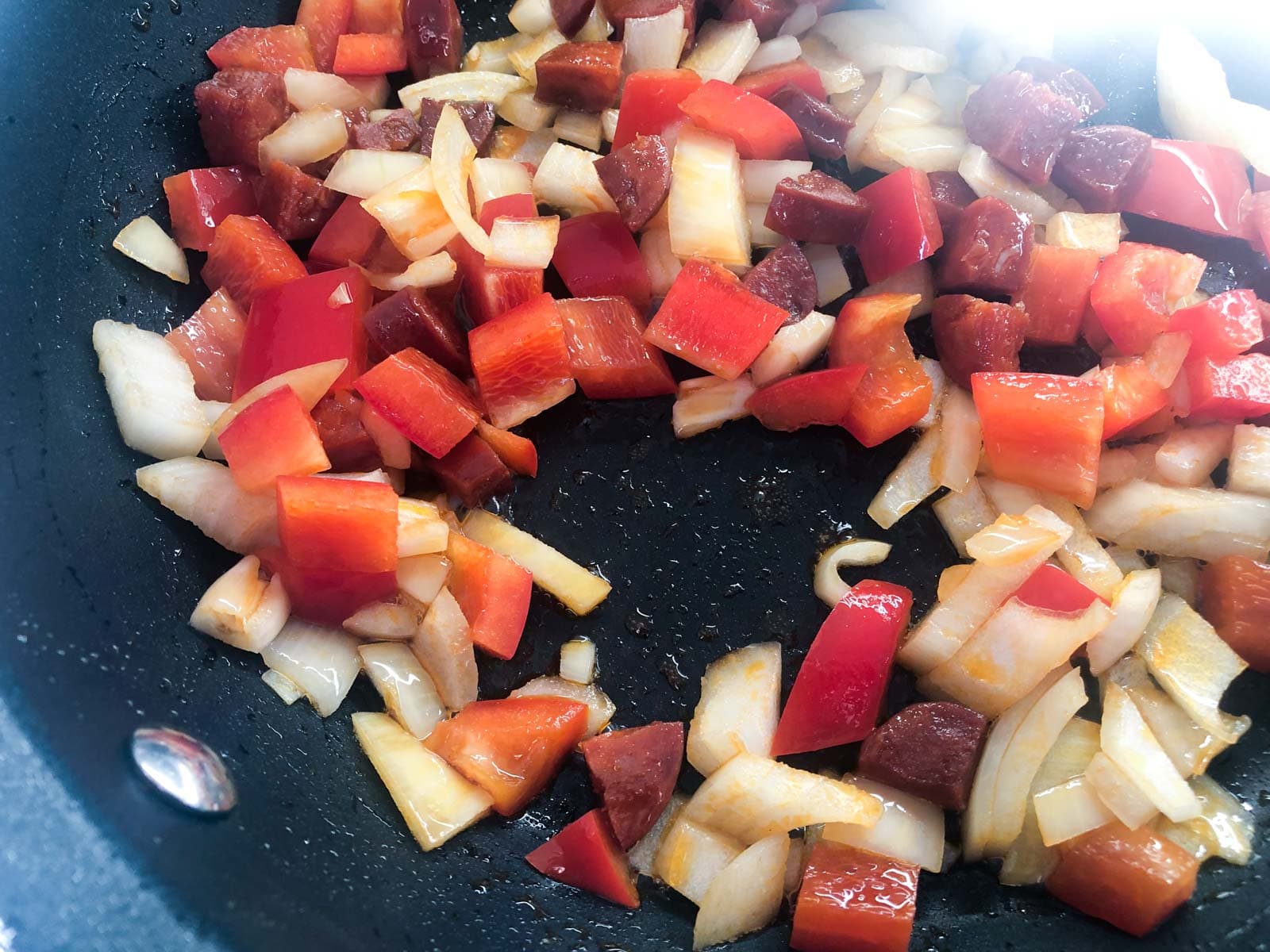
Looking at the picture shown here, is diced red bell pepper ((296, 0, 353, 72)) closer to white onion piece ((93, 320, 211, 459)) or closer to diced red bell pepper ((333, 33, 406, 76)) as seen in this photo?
diced red bell pepper ((333, 33, 406, 76))

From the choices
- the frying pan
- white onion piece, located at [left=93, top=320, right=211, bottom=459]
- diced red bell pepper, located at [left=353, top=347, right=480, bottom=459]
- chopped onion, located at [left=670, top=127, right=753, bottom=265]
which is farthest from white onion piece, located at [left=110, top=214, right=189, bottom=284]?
chopped onion, located at [left=670, top=127, right=753, bottom=265]

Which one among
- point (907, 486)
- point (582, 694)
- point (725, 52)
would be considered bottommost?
point (582, 694)

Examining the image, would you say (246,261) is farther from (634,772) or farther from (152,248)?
(634,772)

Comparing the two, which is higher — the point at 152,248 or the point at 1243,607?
the point at 152,248

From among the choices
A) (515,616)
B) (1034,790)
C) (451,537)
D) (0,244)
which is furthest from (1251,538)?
(0,244)

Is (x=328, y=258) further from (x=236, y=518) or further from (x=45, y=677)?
(x=45, y=677)

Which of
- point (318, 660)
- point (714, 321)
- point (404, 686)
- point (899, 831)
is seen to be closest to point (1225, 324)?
point (714, 321)

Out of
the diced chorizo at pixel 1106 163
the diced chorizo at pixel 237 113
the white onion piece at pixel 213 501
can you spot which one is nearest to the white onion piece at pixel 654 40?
the diced chorizo at pixel 237 113

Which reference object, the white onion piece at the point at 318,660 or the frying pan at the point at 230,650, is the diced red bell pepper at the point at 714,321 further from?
the white onion piece at the point at 318,660
